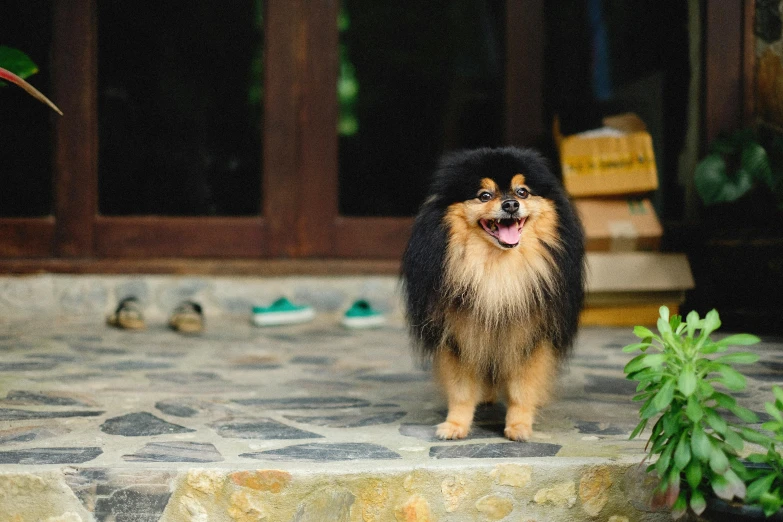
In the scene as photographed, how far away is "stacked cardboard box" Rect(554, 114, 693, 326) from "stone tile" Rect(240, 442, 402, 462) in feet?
7.14

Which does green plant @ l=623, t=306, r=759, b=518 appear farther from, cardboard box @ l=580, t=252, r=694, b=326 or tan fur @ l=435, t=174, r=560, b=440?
cardboard box @ l=580, t=252, r=694, b=326

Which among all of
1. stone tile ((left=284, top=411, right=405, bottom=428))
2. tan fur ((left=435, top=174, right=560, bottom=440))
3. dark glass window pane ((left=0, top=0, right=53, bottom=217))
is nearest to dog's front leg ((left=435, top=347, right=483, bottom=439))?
tan fur ((left=435, top=174, right=560, bottom=440))

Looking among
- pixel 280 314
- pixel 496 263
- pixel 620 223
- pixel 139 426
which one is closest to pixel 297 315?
pixel 280 314

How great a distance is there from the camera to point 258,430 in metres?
2.12

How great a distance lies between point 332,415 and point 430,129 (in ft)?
8.21

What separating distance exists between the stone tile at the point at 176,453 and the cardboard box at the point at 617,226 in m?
2.48

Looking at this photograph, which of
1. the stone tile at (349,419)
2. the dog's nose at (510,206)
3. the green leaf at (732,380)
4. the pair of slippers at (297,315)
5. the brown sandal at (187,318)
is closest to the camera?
the green leaf at (732,380)

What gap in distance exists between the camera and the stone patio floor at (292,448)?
1745 mm

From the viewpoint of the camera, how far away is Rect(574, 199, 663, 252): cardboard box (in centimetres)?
385

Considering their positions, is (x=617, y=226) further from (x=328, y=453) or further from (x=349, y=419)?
(x=328, y=453)

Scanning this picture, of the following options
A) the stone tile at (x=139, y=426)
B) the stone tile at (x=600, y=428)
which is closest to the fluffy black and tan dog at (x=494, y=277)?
the stone tile at (x=600, y=428)

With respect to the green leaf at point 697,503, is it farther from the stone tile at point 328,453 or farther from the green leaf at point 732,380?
the stone tile at point 328,453

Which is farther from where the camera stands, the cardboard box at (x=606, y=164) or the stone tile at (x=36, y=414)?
the cardboard box at (x=606, y=164)

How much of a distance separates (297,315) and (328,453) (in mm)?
2263
